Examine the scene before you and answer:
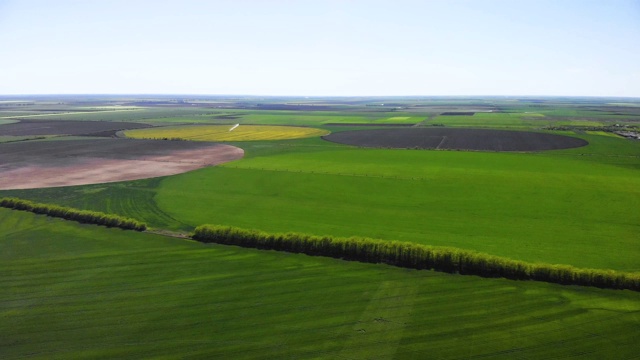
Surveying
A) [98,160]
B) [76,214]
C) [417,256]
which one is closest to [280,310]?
[417,256]

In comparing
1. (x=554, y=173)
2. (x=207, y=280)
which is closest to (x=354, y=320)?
(x=207, y=280)

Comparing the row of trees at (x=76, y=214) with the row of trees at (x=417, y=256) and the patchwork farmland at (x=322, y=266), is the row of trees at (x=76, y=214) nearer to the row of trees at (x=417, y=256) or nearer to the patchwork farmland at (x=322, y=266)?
the patchwork farmland at (x=322, y=266)

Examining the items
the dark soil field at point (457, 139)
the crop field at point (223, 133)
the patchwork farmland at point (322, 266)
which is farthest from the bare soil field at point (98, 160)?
the dark soil field at point (457, 139)

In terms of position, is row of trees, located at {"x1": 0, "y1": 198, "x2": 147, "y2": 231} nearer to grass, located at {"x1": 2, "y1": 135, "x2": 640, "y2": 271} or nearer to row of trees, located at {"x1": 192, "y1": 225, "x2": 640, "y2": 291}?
grass, located at {"x1": 2, "y1": 135, "x2": 640, "y2": 271}

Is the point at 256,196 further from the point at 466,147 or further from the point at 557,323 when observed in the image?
the point at 466,147

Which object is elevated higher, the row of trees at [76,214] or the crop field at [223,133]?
the crop field at [223,133]
